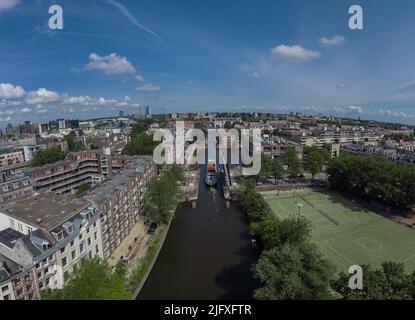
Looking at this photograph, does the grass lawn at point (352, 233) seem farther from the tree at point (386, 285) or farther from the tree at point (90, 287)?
the tree at point (90, 287)

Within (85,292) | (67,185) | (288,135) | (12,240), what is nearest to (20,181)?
(67,185)

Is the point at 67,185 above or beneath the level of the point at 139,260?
above

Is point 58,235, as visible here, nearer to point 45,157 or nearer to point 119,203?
point 119,203

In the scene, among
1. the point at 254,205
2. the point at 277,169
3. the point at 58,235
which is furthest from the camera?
the point at 277,169

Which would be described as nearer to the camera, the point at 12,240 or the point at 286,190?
the point at 12,240

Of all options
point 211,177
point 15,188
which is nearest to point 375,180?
point 211,177

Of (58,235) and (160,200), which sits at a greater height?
(58,235)
